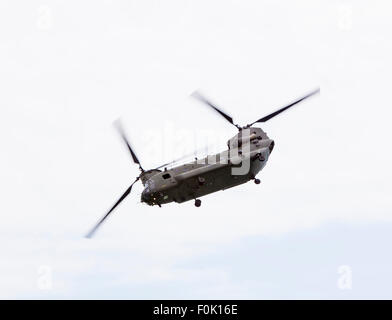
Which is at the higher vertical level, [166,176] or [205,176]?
[166,176]

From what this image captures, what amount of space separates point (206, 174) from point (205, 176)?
0.75 feet

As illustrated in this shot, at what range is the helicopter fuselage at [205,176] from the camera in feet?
331

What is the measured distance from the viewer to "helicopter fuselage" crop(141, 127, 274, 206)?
100938mm

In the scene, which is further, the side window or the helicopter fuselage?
the side window

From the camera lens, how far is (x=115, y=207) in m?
105

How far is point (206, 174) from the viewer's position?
101000 mm

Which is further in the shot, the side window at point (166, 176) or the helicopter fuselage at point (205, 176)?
the side window at point (166, 176)

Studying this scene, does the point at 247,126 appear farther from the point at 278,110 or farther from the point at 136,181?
the point at 136,181

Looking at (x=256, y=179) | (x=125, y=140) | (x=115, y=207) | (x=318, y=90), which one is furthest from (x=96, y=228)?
(x=318, y=90)

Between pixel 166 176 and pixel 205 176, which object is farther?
pixel 166 176

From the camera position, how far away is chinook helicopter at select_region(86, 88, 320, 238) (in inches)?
3976

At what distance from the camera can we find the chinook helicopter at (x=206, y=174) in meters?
101
